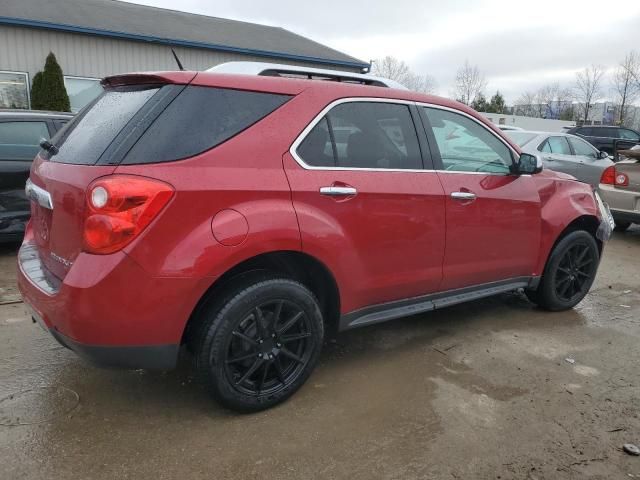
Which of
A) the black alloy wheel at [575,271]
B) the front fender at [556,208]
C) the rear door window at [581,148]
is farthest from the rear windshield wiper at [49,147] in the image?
the rear door window at [581,148]

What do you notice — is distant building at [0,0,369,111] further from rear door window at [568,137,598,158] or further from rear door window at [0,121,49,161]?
rear door window at [568,137,598,158]

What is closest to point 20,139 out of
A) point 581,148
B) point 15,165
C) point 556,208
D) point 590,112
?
point 15,165

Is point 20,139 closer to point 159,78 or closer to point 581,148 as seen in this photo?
point 159,78

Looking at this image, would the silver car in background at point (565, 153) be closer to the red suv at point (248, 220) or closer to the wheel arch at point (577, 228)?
the wheel arch at point (577, 228)

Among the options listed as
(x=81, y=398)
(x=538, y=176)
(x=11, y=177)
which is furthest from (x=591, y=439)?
(x=11, y=177)

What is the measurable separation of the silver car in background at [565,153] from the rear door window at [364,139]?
24.0ft

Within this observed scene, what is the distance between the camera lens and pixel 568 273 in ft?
15.2

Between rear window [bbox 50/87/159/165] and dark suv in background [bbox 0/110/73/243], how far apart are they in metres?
3.08

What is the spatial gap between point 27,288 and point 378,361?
2182 mm

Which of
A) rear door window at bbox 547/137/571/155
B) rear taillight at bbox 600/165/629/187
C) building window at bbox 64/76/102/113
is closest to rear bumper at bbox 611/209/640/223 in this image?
rear taillight at bbox 600/165/629/187

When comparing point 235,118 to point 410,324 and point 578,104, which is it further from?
point 578,104

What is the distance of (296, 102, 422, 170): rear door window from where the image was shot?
120 inches

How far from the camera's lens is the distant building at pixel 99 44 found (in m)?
13.5

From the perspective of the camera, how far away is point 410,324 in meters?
4.36
